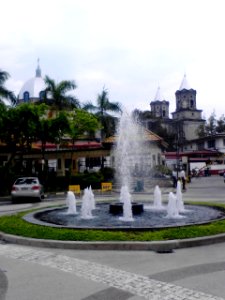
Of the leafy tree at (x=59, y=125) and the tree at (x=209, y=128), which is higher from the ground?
the tree at (x=209, y=128)

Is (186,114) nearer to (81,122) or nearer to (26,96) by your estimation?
(26,96)

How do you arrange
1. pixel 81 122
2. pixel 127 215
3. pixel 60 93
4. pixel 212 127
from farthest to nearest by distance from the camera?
1. pixel 212 127
2. pixel 60 93
3. pixel 81 122
4. pixel 127 215

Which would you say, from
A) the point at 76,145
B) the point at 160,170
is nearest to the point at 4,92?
the point at 76,145

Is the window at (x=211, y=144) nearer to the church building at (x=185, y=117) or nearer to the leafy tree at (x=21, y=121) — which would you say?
the church building at (x=185, y=117)

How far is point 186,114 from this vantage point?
10844cm

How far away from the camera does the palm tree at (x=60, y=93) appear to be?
1529 inches

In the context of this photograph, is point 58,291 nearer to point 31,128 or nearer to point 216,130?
point 31,128

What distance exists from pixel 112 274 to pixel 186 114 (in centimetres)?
10446

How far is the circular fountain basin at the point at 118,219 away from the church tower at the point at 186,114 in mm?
88022

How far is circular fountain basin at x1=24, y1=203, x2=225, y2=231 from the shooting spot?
460 inches

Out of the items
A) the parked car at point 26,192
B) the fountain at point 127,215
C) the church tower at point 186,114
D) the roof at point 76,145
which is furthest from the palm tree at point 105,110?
the church tower at point 186,114

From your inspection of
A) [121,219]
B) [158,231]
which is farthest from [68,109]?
[158,231]

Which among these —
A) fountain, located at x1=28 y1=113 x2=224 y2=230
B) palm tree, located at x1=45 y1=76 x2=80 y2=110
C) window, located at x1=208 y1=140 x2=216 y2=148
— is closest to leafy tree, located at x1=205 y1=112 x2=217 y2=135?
window, located at x1=208 y1=140 x2=216 y2=148

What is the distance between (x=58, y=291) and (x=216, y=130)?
99591mm
